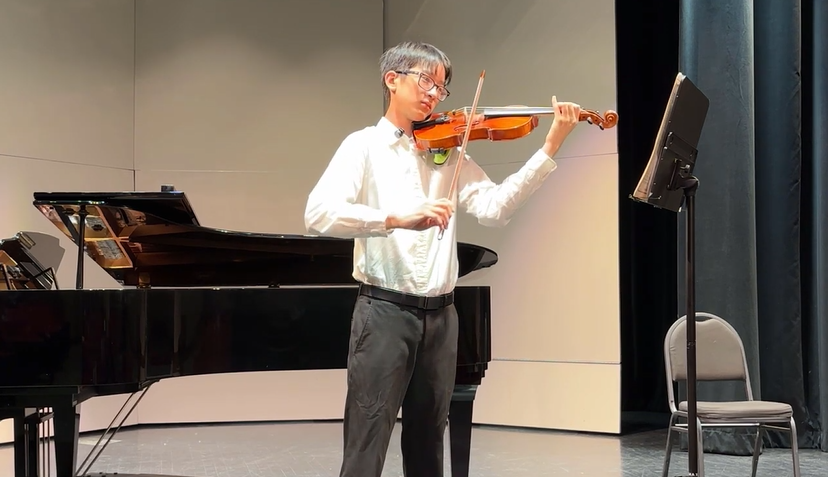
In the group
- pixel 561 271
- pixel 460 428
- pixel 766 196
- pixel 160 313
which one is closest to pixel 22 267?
pixel 160 313

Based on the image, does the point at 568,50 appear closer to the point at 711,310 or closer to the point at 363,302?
the point at 711,310

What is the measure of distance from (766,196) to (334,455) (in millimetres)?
2987

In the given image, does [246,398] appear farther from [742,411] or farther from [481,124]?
[481,124]

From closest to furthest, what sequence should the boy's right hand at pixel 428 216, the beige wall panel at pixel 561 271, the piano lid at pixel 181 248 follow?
the boy's right hand at pixel 428 216
the piano lid at pixel 181 248
the beige wall panel at pixel 561 271

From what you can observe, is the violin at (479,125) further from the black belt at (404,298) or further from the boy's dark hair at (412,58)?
the black belt at (404,298)

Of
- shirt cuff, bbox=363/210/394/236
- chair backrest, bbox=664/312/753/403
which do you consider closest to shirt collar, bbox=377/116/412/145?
shirt cuff, bbox=363/210/394/236

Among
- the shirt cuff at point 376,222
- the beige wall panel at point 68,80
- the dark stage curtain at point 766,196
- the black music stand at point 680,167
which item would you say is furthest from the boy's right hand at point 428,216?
the beige wall panel at point 68,80

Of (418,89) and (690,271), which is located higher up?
(418,89)

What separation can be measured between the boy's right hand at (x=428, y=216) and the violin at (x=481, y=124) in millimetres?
312

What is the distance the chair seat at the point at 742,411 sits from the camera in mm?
3123

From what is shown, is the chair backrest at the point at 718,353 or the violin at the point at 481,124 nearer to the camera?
the violin at the point at 481,124

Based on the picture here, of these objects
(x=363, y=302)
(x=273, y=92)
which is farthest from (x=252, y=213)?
(x=363, y=302)

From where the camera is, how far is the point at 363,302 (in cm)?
198

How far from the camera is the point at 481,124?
2107mm
